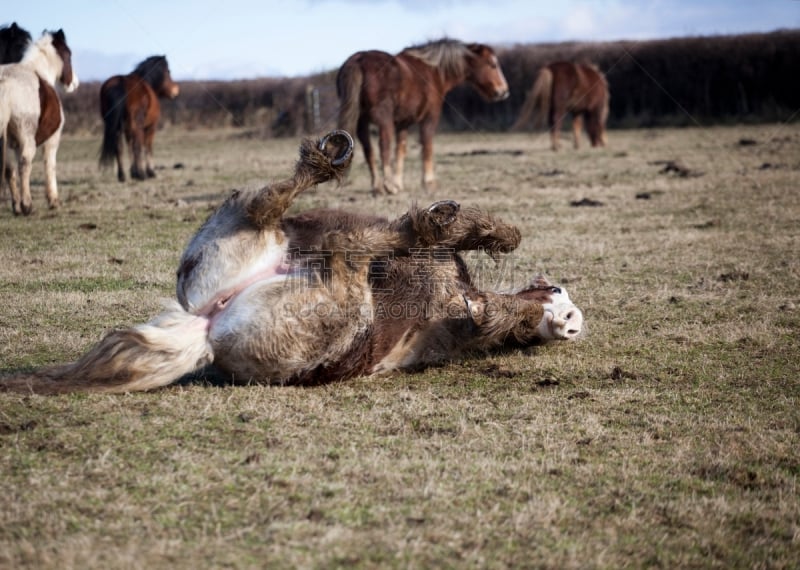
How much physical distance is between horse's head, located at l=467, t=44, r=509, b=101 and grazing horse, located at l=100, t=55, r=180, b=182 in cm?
593

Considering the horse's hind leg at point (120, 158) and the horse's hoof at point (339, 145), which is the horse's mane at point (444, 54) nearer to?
the horse's hind leg at point (120, 158)

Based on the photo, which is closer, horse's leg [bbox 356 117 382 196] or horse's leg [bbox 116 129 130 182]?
horse's leg [bbox 356 117 382 196]

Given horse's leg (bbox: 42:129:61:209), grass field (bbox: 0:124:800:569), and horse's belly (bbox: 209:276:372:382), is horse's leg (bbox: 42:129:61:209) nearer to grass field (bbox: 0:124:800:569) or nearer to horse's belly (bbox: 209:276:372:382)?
grass field (bbox: 0:124:800:569)

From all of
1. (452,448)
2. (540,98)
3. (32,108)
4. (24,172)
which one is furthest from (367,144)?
(540,98)

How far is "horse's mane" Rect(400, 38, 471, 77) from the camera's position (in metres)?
12.1

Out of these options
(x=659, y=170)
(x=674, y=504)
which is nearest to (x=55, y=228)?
(x=674, y=504)

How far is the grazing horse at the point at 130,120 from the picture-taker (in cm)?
1410

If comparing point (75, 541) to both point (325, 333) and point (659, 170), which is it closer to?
point (325, 333)

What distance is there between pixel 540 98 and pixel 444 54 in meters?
8.22

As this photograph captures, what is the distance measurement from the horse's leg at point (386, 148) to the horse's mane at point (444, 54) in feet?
5.21

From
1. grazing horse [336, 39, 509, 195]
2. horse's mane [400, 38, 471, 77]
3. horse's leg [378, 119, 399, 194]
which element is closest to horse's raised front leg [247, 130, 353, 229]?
grazing horse [336, 39, 509, 195]

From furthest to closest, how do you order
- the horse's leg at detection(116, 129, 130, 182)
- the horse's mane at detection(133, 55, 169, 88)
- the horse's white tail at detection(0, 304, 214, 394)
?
the horse's mane at detection(133, 55, 169, 88), the horse's leg at detection(116, 129, 130, 182), the horse's white tail at detection(0, 304, 214, 394)

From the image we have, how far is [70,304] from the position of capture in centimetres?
543

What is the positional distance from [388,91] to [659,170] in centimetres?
526
